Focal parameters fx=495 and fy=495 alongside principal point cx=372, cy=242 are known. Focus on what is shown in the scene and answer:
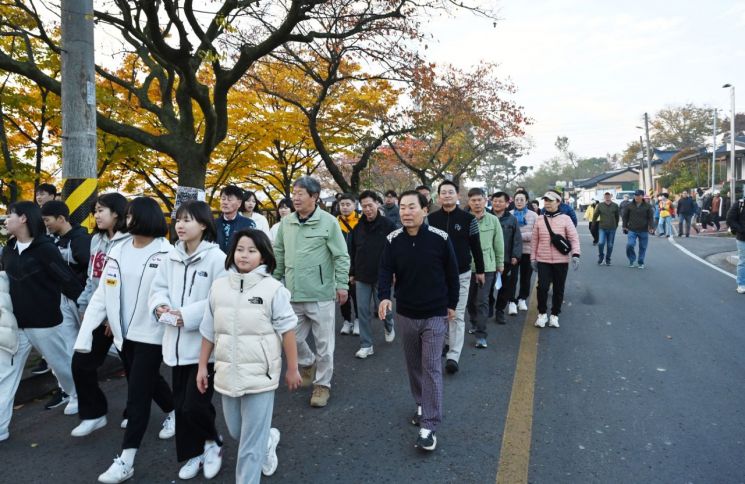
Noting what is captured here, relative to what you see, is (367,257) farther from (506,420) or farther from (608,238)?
(608,238)

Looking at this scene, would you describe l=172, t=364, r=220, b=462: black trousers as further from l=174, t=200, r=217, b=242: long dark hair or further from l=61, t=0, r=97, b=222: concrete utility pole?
l=61, t=0, r=97, b=222: concrete utility pole

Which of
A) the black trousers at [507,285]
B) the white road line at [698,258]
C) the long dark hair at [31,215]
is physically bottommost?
the white road line at [698,258]

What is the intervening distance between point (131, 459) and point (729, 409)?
4423 mm

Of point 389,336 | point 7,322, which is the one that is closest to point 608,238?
point 389,336

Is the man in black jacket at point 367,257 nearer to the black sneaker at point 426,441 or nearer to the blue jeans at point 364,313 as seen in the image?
the blue jeans at point 364,313

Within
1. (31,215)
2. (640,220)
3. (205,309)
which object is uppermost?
(31,215)

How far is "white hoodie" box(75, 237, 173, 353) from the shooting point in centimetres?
328

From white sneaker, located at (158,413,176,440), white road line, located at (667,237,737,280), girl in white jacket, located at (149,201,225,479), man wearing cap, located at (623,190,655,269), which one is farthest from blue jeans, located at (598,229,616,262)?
girl in white jacket, located at (149,201,225,479)

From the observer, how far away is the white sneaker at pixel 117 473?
3.02 meters

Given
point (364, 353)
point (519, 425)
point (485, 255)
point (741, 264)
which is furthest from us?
point (741, 264)

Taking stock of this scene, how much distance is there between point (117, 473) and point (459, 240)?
3.59 meters

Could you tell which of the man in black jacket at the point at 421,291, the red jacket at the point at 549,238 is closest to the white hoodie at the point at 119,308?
the man in black jacket at the point at 421,291

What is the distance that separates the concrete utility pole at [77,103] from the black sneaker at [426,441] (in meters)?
4.43

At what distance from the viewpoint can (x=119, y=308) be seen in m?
3.36
